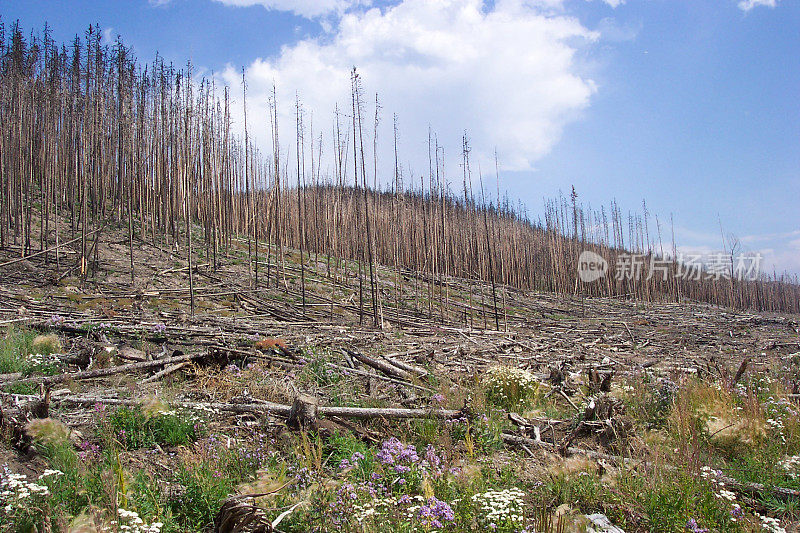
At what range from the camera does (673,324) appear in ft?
55.5

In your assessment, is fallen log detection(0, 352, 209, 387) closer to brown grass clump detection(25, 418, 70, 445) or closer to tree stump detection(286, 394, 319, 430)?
brown grass clump detection(25, 418, 70, 445)

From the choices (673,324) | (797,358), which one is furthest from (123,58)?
(673,324)

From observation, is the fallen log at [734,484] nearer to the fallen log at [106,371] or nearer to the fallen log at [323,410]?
the fallen log at [323,410]

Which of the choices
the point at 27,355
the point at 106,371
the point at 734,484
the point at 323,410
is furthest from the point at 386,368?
the point at 27,355

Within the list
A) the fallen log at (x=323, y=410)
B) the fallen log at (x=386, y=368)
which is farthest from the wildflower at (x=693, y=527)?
the fallen log at (x=386, y=368)

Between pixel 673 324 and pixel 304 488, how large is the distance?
1784 cm

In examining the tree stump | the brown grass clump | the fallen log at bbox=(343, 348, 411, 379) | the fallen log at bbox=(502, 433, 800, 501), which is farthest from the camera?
the fallen log at bbox=(343, 348, 411, 379)

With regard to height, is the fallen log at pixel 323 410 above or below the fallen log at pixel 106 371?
below

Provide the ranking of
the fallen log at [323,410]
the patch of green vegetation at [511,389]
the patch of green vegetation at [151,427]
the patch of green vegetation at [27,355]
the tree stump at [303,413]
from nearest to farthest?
the patch of green vegetation at [151,427] → the tree stump at [303,413] → the fallen log at [323,410] → the patch of green vegetation at [27,355] → the patch of green vegetation at [511,389]

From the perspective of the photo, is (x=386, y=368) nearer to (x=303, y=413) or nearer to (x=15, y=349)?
(x=303, y=413)

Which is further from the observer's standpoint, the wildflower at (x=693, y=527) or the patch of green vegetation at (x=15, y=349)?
the patch of green vegetation at (x=15, y=349)

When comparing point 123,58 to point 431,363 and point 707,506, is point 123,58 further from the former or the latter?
point 707,506

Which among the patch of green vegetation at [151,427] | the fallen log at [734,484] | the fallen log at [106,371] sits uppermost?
the fallen log at [106,371]

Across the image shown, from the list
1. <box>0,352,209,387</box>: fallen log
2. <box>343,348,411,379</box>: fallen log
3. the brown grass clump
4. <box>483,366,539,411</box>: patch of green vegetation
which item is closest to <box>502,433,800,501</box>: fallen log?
<box>483,366,539,411</box>: patch of green vegetation
